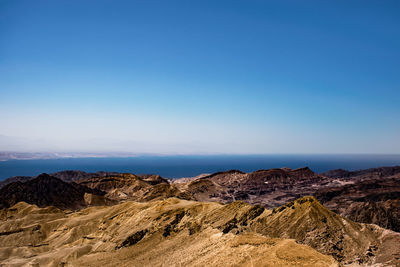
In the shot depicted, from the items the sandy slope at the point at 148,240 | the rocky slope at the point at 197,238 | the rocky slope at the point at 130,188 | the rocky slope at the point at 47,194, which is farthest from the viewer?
the rocky slope at the point at 130,188

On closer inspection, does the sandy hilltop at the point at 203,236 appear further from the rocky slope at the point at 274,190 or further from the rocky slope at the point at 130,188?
the rocky slope at the point at 130,188

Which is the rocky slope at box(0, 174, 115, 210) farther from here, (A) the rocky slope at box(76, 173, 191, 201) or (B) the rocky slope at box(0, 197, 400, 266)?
(B) the rocky slope at box(0, 197, 400, 266)

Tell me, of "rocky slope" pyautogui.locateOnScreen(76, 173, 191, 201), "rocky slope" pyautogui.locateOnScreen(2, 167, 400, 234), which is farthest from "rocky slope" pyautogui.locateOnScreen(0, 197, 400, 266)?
"rocky slope" pyautogui.locateOnScreen(76, 173, 191, 201)

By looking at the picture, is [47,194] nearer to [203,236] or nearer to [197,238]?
[197,238]

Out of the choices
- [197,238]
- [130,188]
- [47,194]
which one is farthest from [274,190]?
[197,238]

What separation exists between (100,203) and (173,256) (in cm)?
7656

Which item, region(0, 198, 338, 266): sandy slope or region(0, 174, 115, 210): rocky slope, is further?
region(0, 174, 115, 210): rocky slope

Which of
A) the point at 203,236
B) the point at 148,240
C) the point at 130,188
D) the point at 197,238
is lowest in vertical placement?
the point at 130,188

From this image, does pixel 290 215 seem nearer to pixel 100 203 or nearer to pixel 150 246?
pixel 150 246

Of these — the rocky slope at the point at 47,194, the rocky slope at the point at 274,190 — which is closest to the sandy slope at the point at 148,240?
the rocky slope at the point at 47,194

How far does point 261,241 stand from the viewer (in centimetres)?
3081

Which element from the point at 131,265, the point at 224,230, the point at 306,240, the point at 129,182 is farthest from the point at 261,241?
the point at 129,182

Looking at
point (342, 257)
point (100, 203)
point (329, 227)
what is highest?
point (329, 227)

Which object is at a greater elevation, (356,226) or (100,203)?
(356,226)
